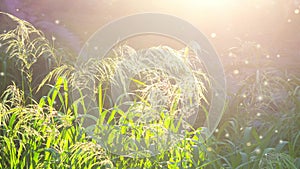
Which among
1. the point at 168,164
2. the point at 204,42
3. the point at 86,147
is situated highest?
the point at 204,42

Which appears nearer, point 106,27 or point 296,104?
point 296,104

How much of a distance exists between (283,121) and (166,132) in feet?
4.49

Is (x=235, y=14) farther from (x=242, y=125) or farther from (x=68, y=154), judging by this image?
(x=68, y=154)

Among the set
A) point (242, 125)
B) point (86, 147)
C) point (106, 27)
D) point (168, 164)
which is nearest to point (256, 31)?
point (106, 27)

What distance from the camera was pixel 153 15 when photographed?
5.64 metres

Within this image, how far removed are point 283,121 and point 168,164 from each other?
1.21m

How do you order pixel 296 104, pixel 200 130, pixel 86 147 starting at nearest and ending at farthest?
pixel 86 147, pixel 200 130, pixel 296 104

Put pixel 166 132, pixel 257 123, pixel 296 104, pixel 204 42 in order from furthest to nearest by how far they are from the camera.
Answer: pixel 204 42 → pixel 257 123 → pixel 296 104 → pixel 166 132

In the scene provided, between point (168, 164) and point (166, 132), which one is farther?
point (168, 164)

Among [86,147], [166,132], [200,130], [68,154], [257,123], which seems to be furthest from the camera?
[257,123]

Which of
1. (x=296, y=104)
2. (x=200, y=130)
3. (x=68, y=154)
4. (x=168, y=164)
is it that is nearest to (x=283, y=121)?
(x=296, y=104)

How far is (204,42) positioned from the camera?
5102 mm

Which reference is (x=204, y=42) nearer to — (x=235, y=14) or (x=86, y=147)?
(x=235, y=14)

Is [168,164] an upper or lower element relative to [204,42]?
lower
